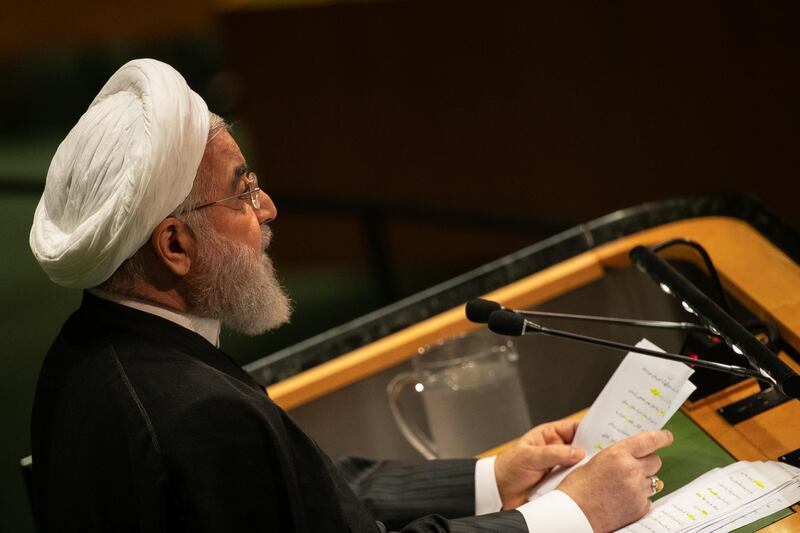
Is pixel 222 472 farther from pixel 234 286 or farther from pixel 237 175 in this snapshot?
pixel 237 175

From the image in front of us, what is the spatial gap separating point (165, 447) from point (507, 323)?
581 mm

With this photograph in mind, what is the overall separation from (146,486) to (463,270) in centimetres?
380

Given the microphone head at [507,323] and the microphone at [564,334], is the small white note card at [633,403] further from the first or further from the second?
the microphone head at [507,323]

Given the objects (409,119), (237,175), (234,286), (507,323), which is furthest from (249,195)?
(409,119)

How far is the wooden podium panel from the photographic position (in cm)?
195

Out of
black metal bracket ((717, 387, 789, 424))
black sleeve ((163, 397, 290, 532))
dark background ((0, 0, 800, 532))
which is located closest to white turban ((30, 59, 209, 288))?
black sleeve ((163, 397, 290, 532))

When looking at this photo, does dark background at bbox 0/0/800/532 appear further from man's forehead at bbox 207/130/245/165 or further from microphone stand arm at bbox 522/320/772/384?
microphone stand arm at bbox 522/320/772/384

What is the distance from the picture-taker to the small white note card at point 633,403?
73.5 inches

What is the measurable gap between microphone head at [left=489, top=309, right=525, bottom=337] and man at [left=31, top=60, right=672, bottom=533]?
240 mm

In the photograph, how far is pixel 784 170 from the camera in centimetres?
441

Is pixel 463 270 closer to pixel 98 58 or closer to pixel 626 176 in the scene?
pixel 626 176

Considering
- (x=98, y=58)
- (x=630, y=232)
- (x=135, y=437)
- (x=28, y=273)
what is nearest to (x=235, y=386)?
(x=135, y=437)

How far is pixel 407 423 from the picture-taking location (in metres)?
2.54

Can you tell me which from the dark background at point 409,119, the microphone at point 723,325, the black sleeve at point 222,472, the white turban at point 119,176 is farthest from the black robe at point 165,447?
the dark background at point 409,119
